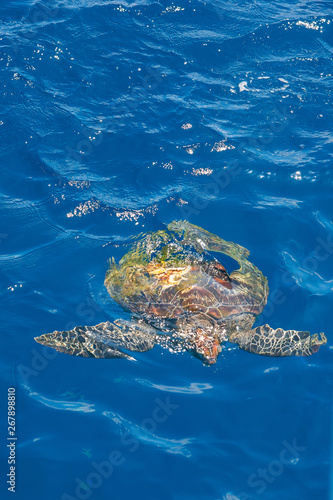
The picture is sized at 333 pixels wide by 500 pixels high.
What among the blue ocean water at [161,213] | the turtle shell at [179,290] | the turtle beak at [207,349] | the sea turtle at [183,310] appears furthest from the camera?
the turtle shell at [179,290]

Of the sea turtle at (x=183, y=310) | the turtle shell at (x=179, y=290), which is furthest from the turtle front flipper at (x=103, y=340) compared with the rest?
the turtle shell at (x=179, y=290)

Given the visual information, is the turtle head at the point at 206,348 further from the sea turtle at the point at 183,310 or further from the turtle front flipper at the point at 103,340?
the turtle front flipper at the point at 103,340

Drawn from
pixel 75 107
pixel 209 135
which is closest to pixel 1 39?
pixel 75 107

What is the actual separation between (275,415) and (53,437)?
11.7 ft

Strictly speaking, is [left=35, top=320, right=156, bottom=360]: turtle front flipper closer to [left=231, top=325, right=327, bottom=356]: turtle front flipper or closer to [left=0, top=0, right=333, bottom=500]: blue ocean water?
[left=0, top=0, right=333, bottom=500]: blue ocean water

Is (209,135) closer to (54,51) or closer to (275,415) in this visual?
(54,51)

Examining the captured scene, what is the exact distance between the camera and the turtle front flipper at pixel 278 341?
8539 mm

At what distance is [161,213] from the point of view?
10.9m

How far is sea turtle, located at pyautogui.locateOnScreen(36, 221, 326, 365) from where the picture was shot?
27.9 feet

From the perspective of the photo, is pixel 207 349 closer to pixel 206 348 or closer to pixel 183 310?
pixel 206 348

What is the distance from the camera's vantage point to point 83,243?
1030 centimetres

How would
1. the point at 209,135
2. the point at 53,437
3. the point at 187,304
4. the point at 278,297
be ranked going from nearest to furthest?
the point at 53,437
the point at 187,304
the point at 278,297
the point at 209,135

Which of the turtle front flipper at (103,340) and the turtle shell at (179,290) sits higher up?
the turtle shell at (179,290)

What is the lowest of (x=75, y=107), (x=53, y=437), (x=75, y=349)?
(x=53, y=437)
